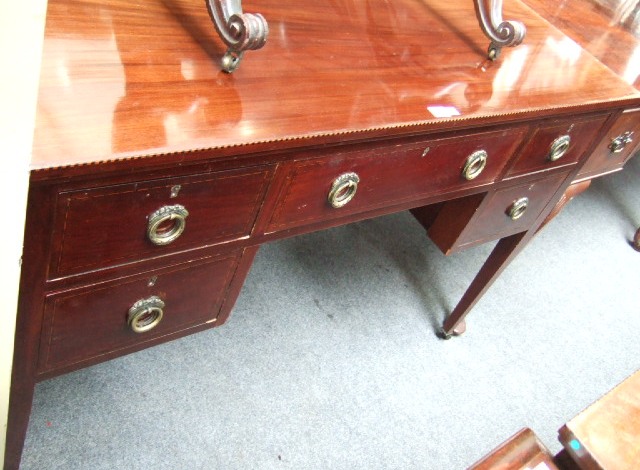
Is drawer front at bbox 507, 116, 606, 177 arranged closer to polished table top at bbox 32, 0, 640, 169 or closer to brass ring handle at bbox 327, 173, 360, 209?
polished table top at bbox 32, 0, 640, 169

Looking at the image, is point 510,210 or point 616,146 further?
point 616,146

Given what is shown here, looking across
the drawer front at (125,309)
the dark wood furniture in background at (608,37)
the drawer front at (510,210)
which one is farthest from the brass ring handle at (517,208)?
the drawer front at (125,309)

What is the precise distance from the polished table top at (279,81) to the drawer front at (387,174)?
0.04 metres

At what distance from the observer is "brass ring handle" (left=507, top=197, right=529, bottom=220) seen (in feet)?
3.51

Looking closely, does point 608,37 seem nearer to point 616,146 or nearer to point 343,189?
point 616,146

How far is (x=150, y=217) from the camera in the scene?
56cm

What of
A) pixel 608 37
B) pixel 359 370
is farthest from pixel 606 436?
pixel 608 37

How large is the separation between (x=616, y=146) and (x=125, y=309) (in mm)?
1019

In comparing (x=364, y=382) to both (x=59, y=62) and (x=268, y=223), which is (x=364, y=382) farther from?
(x=59, y=62)

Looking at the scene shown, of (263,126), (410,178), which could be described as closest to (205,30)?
(263,126)

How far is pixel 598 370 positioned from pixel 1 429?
52.3 inches

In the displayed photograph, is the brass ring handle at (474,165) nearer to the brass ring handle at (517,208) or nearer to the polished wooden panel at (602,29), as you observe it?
the brass ring handle at (517,208)

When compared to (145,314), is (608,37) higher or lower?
higher

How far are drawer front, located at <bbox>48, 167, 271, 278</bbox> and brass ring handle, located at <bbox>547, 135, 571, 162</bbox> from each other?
56 cm
